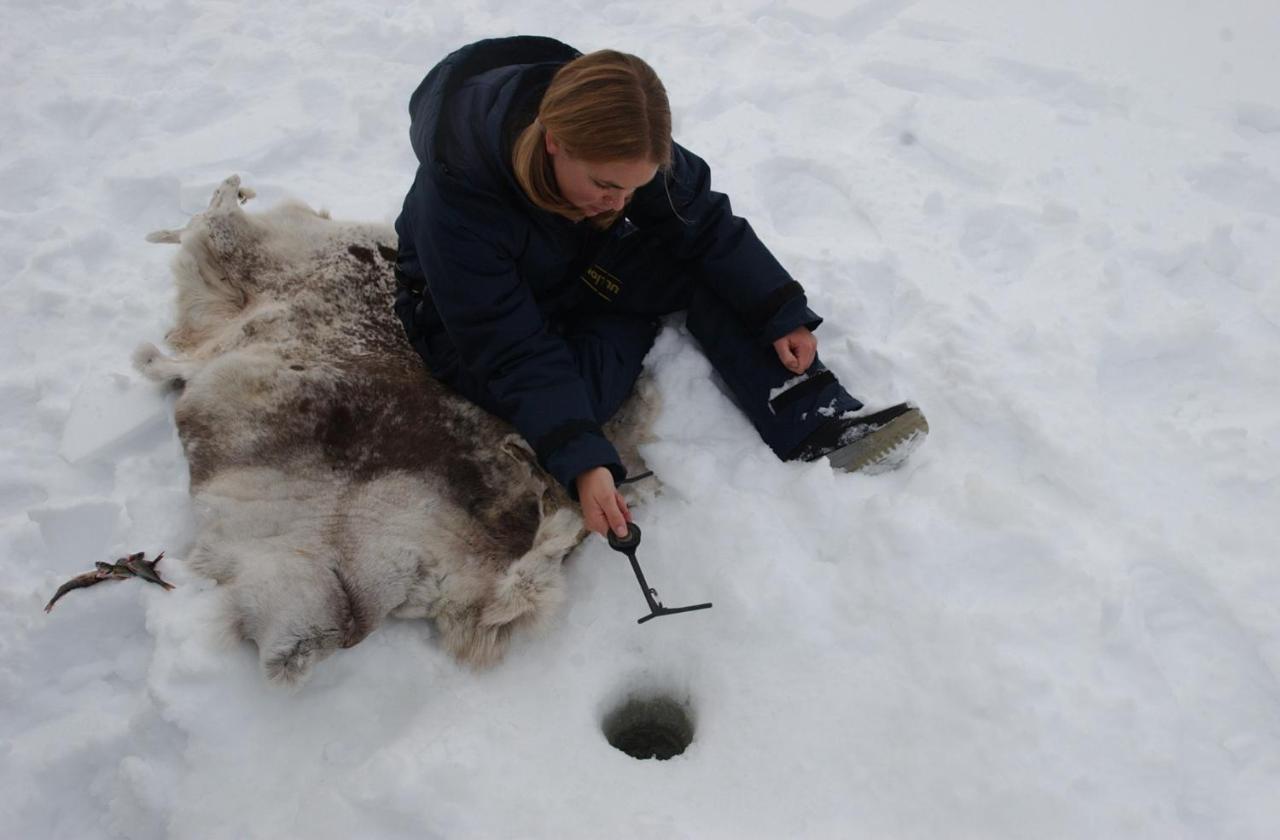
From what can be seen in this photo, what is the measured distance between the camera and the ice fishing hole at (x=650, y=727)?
2.02 metres

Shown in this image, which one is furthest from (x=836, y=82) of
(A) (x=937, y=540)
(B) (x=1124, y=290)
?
(A) (x=937, y=540)


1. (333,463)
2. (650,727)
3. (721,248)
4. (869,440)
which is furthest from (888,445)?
(333,463)

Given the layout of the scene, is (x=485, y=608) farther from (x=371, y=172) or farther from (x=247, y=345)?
(x=371, y=172)

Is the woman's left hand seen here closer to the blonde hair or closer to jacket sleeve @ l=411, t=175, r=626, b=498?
jacket sleeve @ l=411, t=175, r=626, b=498

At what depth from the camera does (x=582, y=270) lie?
2.41 m

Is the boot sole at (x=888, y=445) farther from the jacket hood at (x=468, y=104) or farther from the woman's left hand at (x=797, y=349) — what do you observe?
the jacket hood at (x=468, y=104)

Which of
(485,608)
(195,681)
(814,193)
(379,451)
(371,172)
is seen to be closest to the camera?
(195,681)

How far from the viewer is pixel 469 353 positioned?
2.11 metres

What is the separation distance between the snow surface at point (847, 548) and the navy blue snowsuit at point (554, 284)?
0.16m

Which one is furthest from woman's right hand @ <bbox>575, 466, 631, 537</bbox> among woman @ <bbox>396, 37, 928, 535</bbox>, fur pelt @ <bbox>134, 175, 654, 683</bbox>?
fur pelt @ <bbox>134, 175, 654, 683</bbox>

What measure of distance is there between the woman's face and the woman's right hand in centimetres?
64

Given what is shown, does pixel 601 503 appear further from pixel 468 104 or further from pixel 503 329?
pixel 468 104

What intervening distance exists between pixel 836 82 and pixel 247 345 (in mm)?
2838

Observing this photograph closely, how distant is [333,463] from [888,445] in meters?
1.52
